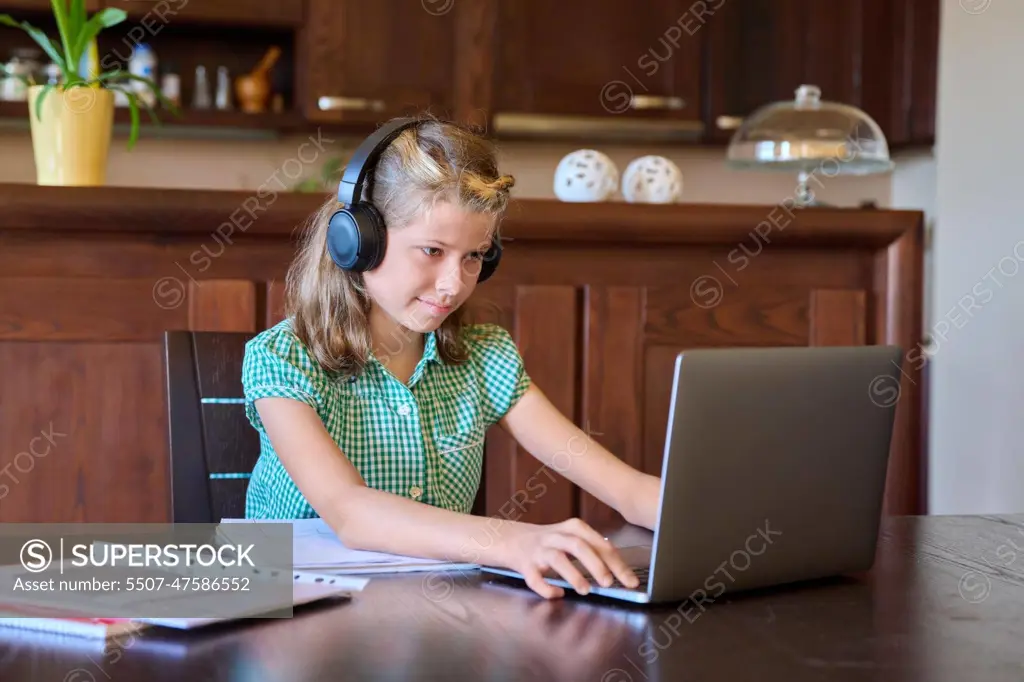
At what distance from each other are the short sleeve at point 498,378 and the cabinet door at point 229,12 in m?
1.84

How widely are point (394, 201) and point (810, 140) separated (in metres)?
1.50

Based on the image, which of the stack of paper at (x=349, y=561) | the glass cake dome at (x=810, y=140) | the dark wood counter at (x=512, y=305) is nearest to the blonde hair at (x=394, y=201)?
the stack of paper at (x=349, y=561)

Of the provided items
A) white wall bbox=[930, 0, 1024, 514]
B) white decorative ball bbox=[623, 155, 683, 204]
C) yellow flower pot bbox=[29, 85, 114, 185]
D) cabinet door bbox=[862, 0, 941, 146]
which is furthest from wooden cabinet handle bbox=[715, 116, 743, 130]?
yellow flower pot bbox=[29, 85, 114, 185]

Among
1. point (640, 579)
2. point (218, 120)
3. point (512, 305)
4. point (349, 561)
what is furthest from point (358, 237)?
point (218, 120)

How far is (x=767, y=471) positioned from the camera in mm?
866

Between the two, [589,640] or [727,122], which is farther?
[727,122]

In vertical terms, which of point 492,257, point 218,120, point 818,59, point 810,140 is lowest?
point 492,257

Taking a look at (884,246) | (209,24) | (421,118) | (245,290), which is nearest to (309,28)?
(209,24)

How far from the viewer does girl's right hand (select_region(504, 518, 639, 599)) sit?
852mm

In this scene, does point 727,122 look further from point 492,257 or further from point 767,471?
point 767,471

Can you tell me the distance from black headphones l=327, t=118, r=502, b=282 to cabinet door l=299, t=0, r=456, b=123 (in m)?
1.90

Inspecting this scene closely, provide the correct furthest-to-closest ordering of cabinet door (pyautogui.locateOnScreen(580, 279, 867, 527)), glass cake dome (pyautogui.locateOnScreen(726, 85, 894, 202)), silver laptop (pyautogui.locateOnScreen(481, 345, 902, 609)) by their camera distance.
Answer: glass cake dome (pyautogui.locateOnScreen(726, 85, 894, 202)) < cabinet door (pyautogui.locateOnScreen(580, 279, 867, 527)) < silver laptop (pyautogui.locateOnScreen(481, 345, 902, 609))

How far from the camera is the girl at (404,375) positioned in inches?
47.0

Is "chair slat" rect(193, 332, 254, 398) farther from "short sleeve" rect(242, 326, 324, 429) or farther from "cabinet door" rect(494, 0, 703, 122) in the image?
"cabinet door" rect(494, 0, 703, 122)
